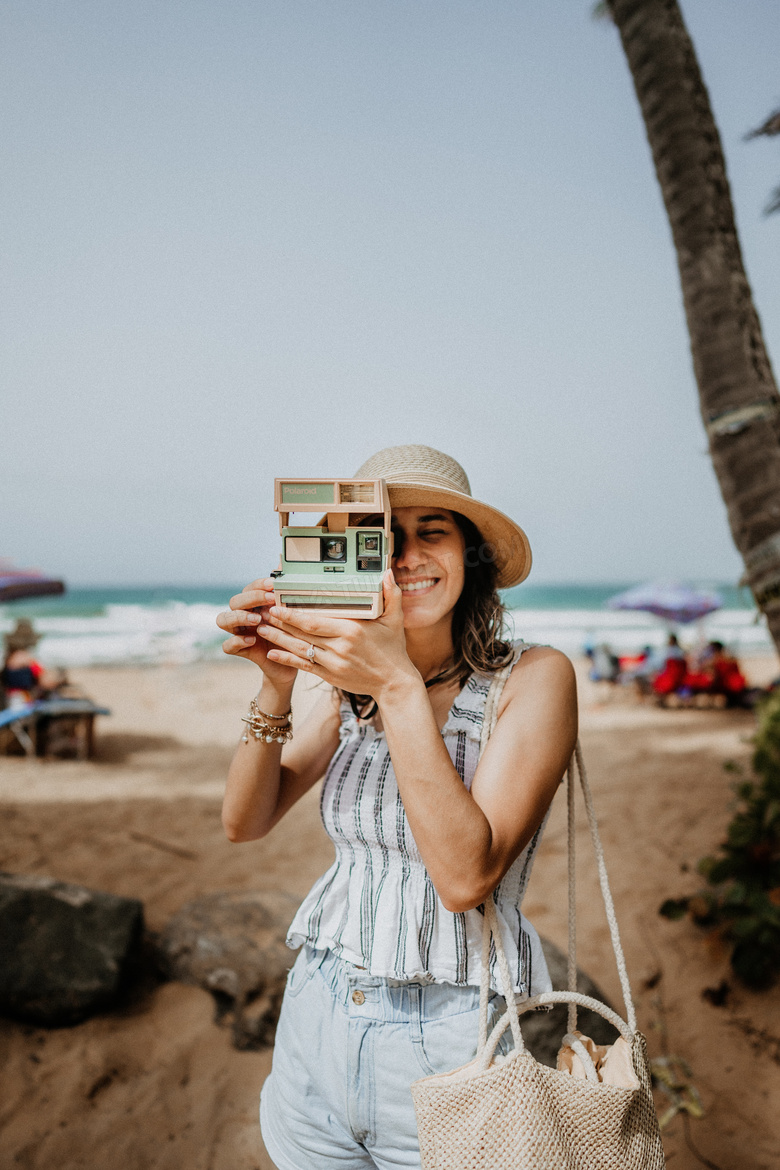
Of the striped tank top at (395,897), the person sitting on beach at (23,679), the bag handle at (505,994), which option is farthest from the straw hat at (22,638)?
the bag handle at (505,994)

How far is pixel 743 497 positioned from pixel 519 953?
1908mm

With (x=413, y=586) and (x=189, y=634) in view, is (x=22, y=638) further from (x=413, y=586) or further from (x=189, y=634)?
(x=413, y=586)

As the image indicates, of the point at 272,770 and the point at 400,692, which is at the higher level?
the point at 400,692

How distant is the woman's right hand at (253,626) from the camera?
140 centimetres

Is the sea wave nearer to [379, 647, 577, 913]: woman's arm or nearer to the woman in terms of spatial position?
the woman

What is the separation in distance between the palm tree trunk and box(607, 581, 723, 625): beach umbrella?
14.5m

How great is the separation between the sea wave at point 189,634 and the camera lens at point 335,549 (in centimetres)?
Result: 1152

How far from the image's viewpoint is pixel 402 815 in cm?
144

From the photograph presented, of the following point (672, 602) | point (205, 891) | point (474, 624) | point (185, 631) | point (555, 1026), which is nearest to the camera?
point (474, 624)

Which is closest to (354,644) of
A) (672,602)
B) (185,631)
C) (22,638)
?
(22,638)

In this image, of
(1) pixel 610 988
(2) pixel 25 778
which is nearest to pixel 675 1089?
(1) pixel 610 988

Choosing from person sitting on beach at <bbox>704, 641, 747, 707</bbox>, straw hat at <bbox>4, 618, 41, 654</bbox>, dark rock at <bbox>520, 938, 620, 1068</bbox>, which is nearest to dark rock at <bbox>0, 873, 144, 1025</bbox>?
dark rock at <bbox>520, 938, 620, 1068</bbox>

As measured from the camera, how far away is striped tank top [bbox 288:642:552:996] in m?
1.37

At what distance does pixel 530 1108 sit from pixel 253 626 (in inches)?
39.6
